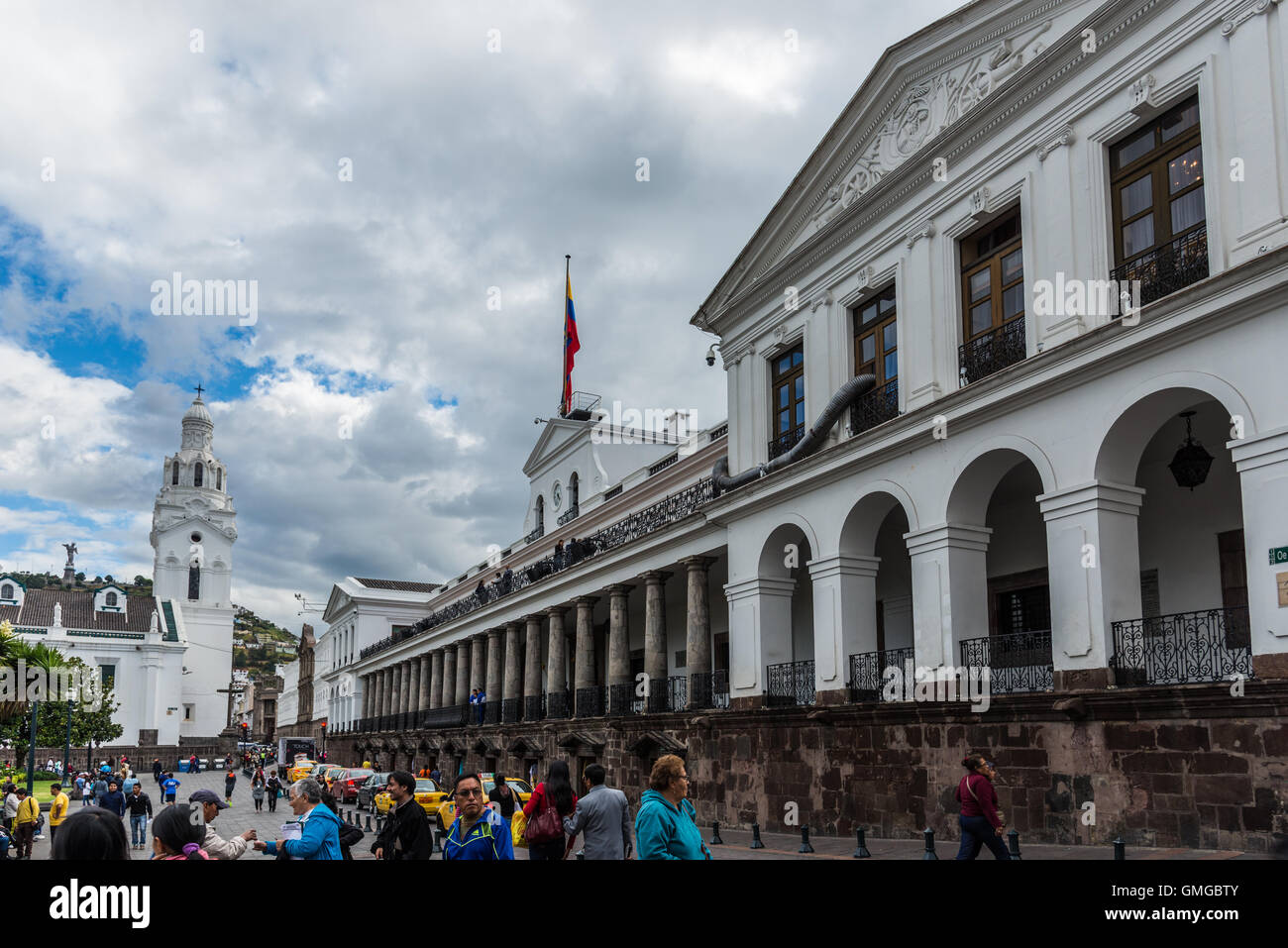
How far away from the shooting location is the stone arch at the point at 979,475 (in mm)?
17594

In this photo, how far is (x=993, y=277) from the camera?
18.8 metres

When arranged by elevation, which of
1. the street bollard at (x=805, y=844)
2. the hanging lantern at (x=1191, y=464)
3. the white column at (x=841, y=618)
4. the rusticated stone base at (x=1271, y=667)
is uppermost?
the hanging lantern at (x=1191, y=464)

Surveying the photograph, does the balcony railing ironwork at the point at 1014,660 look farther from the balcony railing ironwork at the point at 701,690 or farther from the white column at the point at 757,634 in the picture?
the balcony railing ironwork at the point at 701,690

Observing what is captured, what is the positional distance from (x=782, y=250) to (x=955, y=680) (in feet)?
36.6

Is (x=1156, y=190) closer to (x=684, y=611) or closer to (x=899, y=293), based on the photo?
(x=899, y=293)

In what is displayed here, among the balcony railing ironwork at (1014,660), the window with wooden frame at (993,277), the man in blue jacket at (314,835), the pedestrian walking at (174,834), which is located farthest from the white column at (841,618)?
the pedestrian walking at (174,834)

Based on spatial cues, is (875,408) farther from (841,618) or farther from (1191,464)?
(1191,464)

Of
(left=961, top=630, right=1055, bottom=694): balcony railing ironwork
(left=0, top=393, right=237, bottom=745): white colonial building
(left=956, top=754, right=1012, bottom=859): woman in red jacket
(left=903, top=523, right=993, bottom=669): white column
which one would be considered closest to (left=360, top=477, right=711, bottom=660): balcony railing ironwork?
(left=903, top=523, right=993, bottom=669): white column

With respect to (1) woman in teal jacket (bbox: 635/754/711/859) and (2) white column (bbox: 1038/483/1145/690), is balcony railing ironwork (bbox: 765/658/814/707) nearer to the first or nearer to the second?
(2) white column (bbox: 1038/483/1145/690)

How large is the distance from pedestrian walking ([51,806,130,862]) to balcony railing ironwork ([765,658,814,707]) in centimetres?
1906

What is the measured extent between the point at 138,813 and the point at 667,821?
22039mm

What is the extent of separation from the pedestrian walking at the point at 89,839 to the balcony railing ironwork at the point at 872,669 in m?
16.6

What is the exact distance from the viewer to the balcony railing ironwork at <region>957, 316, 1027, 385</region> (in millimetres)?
17781
